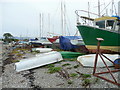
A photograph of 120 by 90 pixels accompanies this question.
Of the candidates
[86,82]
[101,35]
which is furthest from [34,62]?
[101,35]

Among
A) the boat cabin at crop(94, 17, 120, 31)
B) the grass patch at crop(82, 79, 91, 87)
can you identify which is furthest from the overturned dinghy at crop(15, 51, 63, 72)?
the boat cabin at crop(94, 17, 120, 31)

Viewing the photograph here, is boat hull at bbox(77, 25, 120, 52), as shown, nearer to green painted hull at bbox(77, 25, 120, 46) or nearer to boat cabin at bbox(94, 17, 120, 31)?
green painted hull at bbox(77, 25, 120, 46)

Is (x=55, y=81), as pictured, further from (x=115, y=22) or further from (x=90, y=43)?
(x=115, y=22)

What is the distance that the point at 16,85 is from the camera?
6.04 metres

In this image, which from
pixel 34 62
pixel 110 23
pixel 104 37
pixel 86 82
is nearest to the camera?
pixel 86 82

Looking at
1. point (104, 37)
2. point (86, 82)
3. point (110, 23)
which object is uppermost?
point (110, 23)

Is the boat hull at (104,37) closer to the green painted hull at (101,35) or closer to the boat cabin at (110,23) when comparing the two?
the green painted hull at (101,35)

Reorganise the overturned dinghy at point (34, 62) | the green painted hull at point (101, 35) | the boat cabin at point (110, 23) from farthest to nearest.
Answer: the boat cabin at point (110, 23) → the green painted hull at point (101, 35) → the overturned dinghy at point (34, 62)

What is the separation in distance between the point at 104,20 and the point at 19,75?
9112 mm

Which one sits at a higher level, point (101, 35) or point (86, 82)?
point (101, 35)

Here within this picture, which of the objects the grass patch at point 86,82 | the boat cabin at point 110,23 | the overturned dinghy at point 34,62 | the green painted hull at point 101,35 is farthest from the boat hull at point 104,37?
the grass patch at point 86,82

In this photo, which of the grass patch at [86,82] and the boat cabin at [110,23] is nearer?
the grass patch at [86,82]

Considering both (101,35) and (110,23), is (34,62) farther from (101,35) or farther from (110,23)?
(110,23)

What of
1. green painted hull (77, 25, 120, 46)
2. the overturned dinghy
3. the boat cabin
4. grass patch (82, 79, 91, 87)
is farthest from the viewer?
the boat cabin
